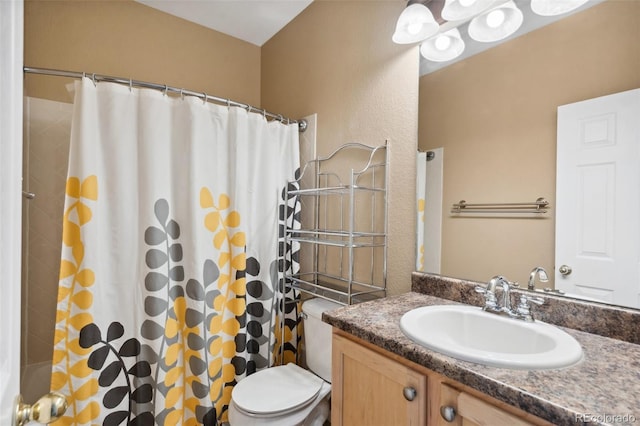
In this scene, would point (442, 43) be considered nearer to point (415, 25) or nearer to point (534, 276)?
point (415, 25)

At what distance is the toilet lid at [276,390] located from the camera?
129cm

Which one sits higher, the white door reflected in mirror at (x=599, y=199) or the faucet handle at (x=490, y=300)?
the white door reflected in mirror at (x=599, y=199)

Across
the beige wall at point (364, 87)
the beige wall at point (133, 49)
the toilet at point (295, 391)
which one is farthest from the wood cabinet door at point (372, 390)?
the beige wall at point (133, 49)

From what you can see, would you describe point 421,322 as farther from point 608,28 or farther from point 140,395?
point 140,395

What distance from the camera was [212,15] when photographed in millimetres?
2164

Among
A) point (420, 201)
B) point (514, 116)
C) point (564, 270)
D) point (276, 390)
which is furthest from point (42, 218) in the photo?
point (564, 270)

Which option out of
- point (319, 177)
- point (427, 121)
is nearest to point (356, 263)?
point (319, 177)

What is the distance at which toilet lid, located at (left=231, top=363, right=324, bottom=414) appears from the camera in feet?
4.22

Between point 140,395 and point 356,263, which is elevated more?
point 356,263

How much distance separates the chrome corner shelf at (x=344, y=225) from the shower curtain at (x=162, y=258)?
27cm

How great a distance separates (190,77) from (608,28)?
2278mm

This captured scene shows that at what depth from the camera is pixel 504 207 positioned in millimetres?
1130

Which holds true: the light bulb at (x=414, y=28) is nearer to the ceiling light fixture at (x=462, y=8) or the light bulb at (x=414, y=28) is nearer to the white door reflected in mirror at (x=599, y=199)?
the ceiling light fixture at (x=462, y=8)

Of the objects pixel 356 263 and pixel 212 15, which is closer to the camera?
pixel 356 263
